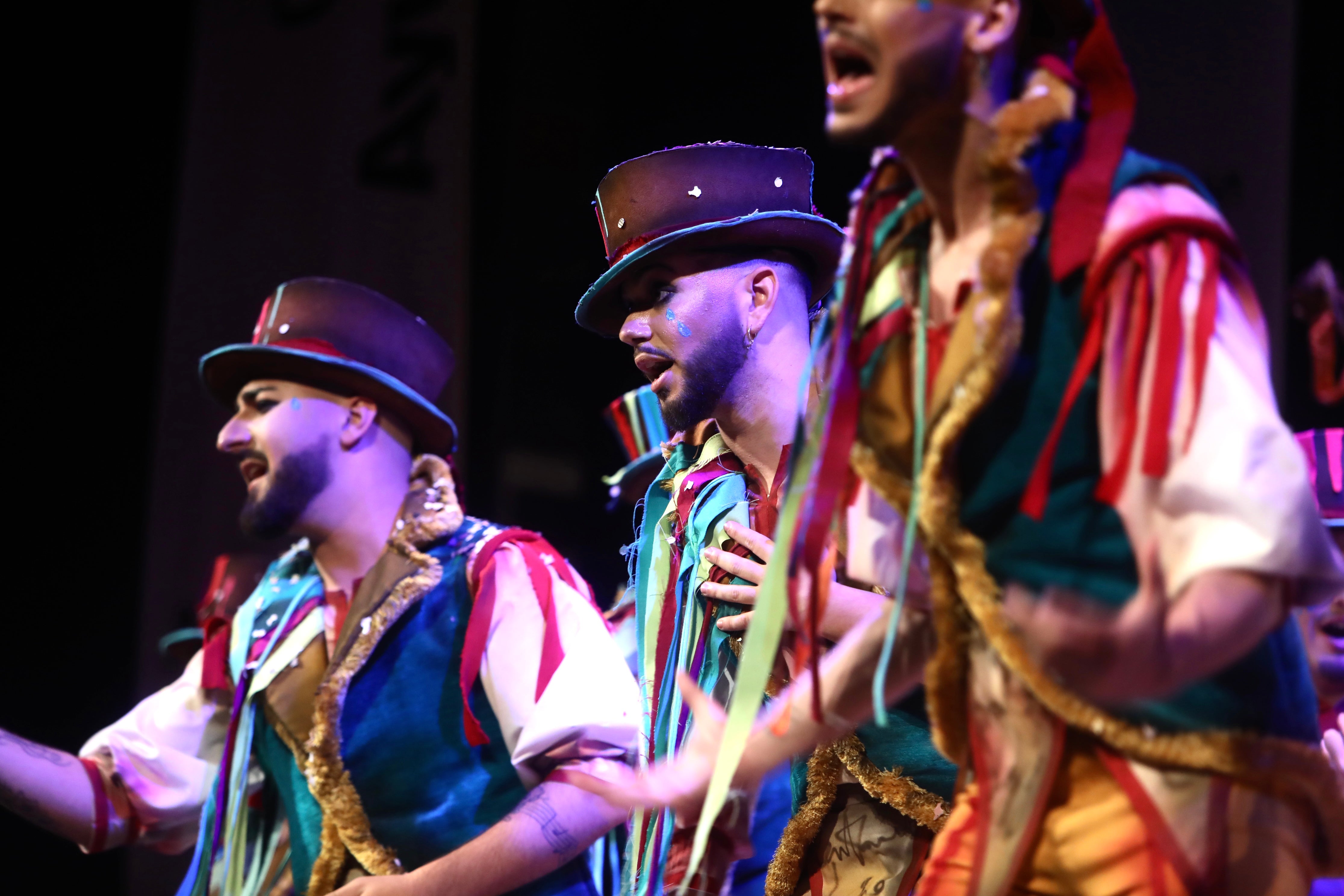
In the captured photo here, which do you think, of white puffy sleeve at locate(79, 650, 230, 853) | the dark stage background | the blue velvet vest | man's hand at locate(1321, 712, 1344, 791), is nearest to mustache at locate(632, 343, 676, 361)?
the blue velvet vest

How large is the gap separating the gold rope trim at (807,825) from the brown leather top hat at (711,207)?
97cm

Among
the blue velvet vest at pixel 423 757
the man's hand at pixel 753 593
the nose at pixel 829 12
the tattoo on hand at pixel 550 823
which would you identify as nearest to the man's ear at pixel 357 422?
the blue velvet vest at pixel 423 757

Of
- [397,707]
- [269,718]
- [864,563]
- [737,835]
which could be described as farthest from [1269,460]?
[269,718]

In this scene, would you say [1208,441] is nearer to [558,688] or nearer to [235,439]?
[558,688]

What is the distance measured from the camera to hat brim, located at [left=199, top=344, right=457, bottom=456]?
3.24 meters

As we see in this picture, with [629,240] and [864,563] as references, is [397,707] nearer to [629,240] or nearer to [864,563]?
[629,240]

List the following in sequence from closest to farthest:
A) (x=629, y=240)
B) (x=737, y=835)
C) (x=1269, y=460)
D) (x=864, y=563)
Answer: (x=1269, y=460)
(x=864, y=563)
(x=737, y=835)
(x=629, y=240)

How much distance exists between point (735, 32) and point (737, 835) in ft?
10.1

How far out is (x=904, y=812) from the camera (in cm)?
221

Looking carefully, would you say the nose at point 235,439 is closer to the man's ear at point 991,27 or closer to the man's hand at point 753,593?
the man's hand at point 753,593

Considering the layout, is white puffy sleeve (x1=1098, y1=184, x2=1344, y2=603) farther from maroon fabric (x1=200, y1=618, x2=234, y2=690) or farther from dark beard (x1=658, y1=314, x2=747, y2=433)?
maroon fabric (x1=200, y1=618, x2=234, y2=690)

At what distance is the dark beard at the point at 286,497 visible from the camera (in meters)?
3.17

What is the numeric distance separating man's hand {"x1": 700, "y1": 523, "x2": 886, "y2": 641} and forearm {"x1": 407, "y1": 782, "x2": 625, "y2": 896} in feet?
1.81

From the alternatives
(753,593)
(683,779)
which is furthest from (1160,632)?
(753,593)
